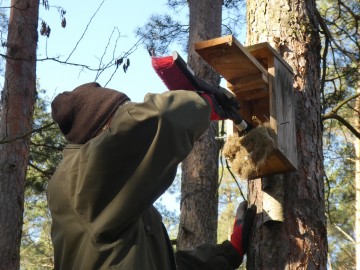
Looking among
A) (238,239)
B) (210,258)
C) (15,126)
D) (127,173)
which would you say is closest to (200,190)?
(15,126)

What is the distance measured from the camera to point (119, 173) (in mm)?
1951

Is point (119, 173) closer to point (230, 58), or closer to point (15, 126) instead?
point (230, 58)

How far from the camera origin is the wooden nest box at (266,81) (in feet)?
8.87

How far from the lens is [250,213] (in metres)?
2.83

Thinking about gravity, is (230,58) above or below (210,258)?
above

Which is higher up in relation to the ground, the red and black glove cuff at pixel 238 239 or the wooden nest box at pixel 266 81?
the wooden nest box at pixel 266 81

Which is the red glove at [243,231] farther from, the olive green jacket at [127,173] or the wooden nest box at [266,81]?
the olive green jacket at [127,173]

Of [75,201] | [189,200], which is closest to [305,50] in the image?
[75,201]

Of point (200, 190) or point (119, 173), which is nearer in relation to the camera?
point (119, 173)

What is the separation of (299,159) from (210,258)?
656 millimetres

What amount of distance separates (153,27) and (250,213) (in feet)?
24.9

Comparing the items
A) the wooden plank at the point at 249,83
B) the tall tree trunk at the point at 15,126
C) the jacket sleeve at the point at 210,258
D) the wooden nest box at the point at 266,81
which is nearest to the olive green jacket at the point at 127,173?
the jacket sleeve at the point at 210,258

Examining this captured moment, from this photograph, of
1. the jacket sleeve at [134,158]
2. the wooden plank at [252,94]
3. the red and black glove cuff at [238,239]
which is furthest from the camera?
the wooden plank at [252,94]

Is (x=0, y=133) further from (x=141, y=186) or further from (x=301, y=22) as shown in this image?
(x=141, y=186)
